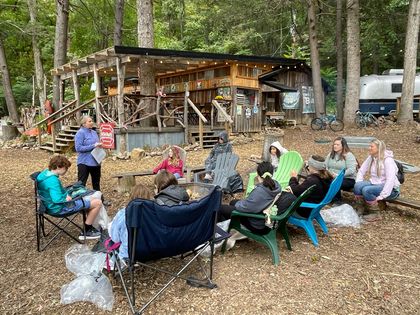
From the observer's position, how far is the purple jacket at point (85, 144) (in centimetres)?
519

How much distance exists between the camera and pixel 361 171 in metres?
4.74

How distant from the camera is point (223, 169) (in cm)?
567

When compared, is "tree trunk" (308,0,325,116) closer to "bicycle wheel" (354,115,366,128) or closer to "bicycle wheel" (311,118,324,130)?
"bicycle wheel" (311,118,324,130)

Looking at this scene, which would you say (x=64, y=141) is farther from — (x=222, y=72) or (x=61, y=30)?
(x=222, y=72)

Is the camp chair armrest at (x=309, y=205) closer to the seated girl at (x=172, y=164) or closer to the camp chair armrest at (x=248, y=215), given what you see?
the camp chair armrest at (x=248, y=215)

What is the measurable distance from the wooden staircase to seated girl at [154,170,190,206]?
29.8ft

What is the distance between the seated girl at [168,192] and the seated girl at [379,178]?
2.54 metres

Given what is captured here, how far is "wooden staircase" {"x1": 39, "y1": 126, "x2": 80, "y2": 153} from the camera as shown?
11.6 metres

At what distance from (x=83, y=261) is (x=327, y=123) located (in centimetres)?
1264

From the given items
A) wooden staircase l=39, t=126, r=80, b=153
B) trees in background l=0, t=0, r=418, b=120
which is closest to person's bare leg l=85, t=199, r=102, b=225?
wooden staircase l=39, t=126, r=80, b=153

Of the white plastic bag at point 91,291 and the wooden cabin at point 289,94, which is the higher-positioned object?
the wooden cabin at point 289,94

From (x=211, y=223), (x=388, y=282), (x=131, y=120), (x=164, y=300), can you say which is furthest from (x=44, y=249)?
(x=131, y=120)

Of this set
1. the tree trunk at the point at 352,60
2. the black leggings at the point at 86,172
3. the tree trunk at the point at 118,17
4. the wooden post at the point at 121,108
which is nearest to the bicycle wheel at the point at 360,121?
the tree trunk at the point at 352,60

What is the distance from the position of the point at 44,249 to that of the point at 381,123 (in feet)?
46.7
